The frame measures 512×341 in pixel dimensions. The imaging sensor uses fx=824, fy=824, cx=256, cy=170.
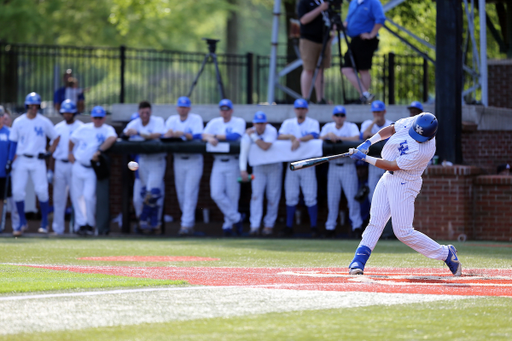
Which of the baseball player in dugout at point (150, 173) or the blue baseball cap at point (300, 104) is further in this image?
the baseball player in dugout at point (150, 173)

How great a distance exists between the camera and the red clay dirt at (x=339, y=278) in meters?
7.17

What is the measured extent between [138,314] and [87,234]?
9383 mm

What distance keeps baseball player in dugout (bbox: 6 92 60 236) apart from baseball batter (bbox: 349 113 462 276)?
26.4 ft

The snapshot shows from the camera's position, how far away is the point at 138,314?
561 centimetres

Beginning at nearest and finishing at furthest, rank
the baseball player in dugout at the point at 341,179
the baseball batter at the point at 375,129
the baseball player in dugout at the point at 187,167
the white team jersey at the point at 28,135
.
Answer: the baseball batter at the point at 375,129, the baseball player in dugout at the point at 341,179, the white team jersey at the point at 28,135, the baseball player in dugout at the point at 187,167

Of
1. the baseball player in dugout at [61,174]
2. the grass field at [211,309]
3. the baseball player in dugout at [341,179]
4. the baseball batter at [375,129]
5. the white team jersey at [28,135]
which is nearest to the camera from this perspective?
the grass field at [211,309]

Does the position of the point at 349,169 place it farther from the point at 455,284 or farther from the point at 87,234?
the point at 455,284

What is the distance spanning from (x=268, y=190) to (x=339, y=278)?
7.00 meters

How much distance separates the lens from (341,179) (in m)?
14.5

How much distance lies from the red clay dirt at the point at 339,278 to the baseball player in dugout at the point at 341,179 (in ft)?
17.0

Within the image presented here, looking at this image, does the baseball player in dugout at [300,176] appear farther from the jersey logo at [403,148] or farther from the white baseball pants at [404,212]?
the jersey logo at [403,148]

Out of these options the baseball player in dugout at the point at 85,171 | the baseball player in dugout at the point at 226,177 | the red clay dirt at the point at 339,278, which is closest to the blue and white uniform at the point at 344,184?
the baseball player in dugout at the point at 226,177

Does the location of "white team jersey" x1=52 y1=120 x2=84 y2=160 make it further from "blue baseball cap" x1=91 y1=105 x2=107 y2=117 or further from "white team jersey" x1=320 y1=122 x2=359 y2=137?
"white team jersey" x1=320 y1=122 x2=359 y2=137

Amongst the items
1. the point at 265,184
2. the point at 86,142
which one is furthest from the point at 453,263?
the point at 86,142
